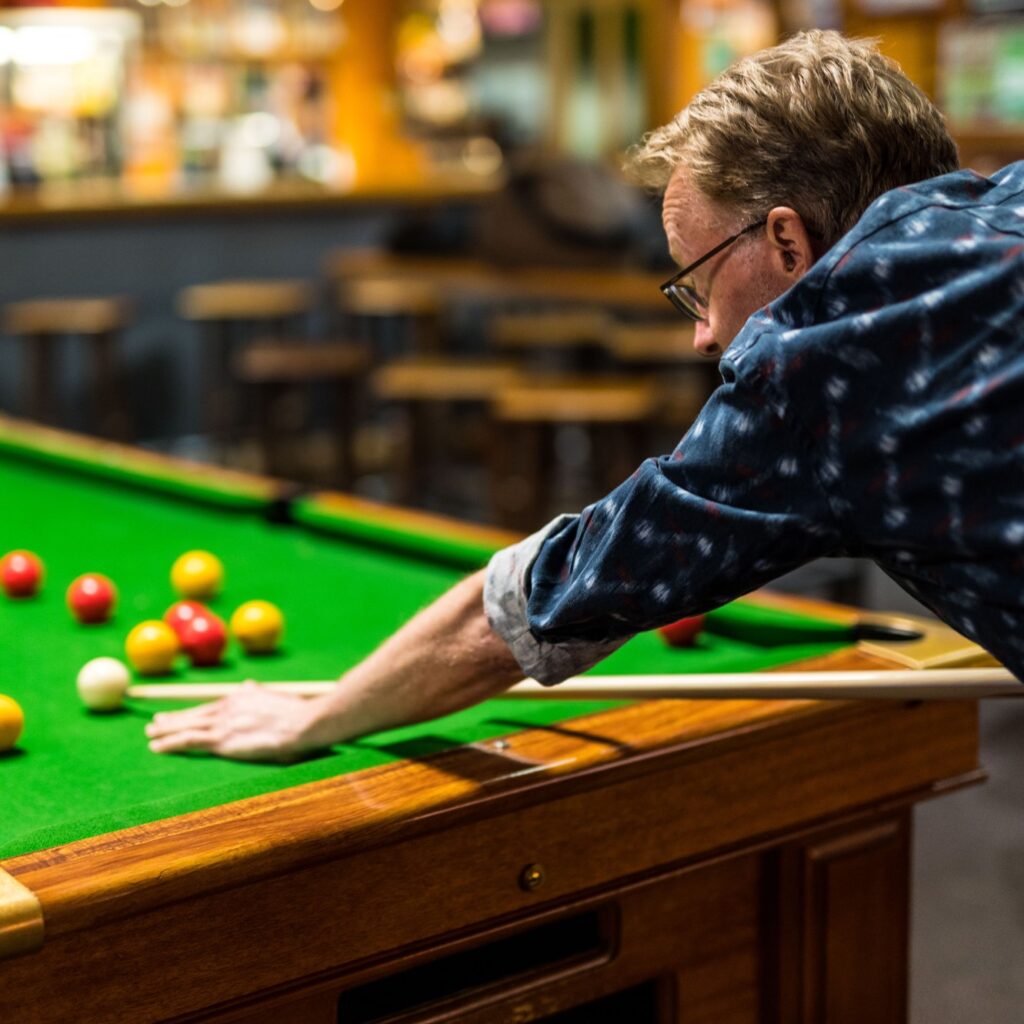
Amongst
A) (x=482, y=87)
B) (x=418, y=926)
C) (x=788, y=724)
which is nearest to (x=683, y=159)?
(x=788, y=724)

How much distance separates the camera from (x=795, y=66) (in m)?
1.33

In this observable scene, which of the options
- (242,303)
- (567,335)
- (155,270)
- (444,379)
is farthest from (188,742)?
(155,270)

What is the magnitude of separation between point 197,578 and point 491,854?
103cm

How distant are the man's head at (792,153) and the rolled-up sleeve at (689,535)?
17cm

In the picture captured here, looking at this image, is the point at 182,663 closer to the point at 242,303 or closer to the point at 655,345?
the point at 655,345

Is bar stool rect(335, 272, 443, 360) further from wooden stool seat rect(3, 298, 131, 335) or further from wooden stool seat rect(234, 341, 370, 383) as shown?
wooden stool seat rect(3, 298, 131, 335)

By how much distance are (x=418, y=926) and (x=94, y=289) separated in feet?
21.7

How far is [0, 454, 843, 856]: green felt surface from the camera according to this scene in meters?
1.58

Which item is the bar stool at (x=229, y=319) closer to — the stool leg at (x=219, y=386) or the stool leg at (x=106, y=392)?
the stool leg at (x=219, y=386)

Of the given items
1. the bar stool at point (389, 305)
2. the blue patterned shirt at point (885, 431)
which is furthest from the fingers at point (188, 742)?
the bar stool at point (389, 305)

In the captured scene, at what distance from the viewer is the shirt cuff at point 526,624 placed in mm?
1469

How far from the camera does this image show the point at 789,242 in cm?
134

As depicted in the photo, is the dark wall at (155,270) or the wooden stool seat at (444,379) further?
the dark wall at (155,270)

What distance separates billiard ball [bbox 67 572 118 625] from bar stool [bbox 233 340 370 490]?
14.7ft
